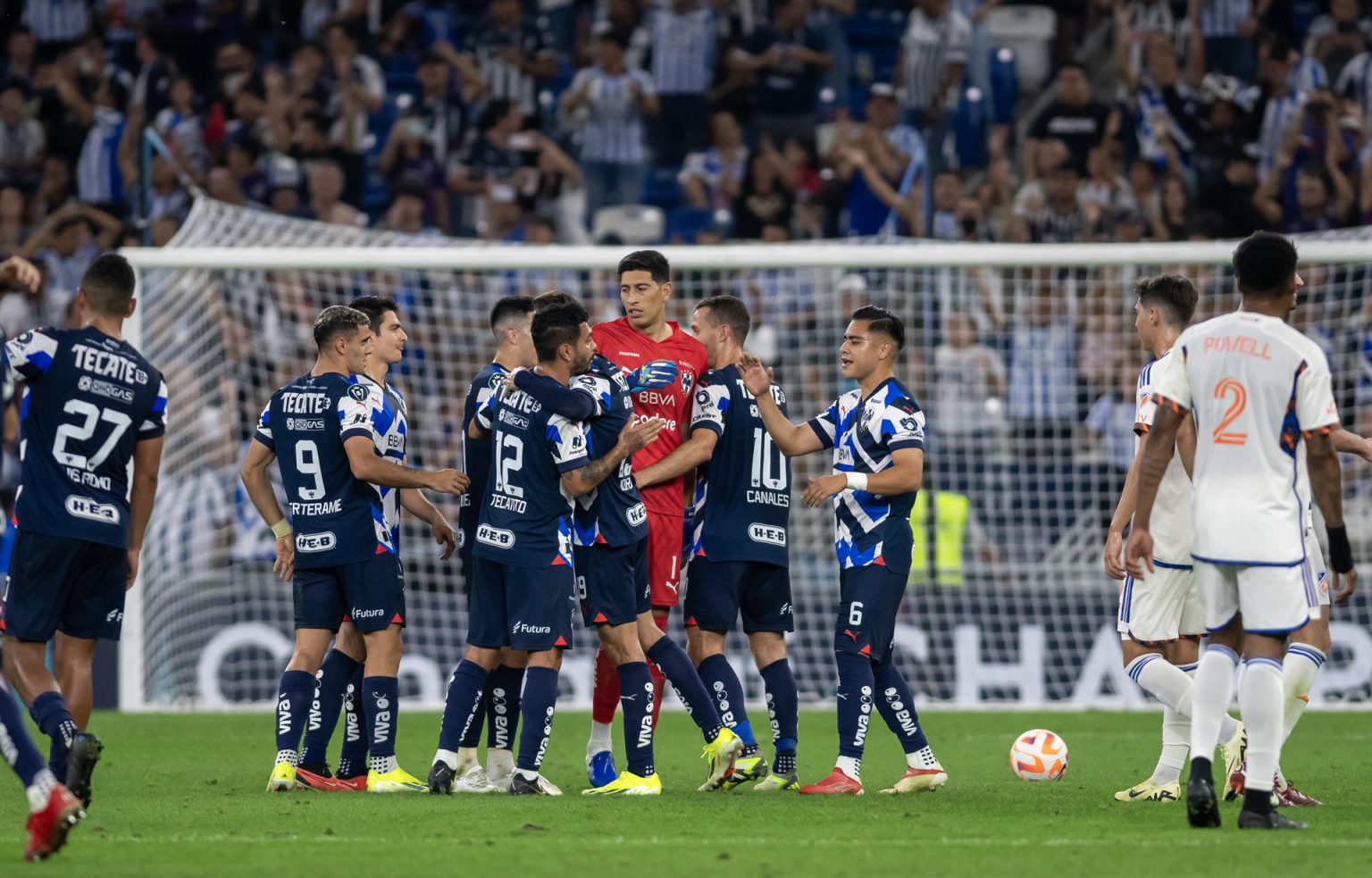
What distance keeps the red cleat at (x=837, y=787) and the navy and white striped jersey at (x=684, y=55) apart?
12.3m

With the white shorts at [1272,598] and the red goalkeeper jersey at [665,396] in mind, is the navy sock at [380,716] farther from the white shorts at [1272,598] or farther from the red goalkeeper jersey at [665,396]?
the white shorts at [1272,598]

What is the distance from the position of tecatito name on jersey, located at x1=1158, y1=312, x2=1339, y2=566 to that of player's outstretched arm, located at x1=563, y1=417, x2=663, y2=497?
2463 millimetres

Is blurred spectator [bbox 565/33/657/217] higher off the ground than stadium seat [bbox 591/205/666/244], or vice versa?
blurred spectator [bbox 565/33/657/217]

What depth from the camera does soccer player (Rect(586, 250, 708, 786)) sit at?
8562 millimetres

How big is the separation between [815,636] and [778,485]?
5.81 metres

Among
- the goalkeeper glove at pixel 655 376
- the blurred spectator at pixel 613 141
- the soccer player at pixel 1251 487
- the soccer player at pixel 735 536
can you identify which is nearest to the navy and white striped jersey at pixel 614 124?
the blurred spectator at pixel 613 141

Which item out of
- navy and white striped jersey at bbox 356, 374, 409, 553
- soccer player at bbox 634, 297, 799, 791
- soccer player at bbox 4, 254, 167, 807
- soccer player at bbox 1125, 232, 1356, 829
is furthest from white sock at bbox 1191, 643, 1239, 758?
soccer player at bbox 4, 254, 167, 807

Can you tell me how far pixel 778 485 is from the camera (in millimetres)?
8812

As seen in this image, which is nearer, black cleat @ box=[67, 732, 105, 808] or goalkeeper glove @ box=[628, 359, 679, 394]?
black cleat @ box=[67, 732, 105, 808]

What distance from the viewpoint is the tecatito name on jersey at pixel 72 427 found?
7.56 meters

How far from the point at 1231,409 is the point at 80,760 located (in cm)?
466

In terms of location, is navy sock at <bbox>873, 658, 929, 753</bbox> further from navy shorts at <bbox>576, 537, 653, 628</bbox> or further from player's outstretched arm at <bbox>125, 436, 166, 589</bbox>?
player's outstretched arm at <bbox>125, 436, 166, 589</bbox>

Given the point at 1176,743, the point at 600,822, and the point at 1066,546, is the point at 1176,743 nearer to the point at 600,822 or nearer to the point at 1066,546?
the point at 600,822

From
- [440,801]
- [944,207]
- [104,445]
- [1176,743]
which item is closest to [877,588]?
[1176,743]
